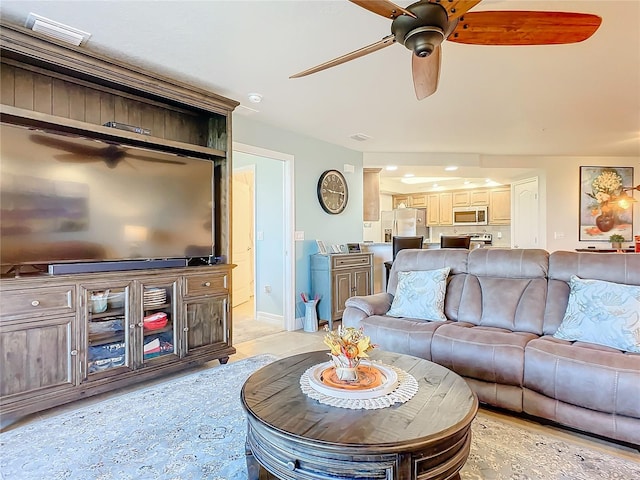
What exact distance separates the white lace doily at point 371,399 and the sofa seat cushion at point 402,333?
90 centimetres

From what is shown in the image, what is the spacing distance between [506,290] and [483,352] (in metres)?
0.68

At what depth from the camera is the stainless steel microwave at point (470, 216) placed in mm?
8419

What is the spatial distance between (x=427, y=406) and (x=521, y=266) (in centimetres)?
180

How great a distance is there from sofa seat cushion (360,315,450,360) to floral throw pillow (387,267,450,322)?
0.08 m

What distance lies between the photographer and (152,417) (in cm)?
229

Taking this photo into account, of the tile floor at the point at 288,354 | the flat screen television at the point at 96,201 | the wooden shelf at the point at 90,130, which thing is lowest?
the tile floor at the point at 288,354

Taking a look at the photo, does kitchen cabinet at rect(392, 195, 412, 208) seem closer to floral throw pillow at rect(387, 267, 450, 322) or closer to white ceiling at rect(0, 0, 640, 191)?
white ceiling at rect(0, 0, 640, 191)

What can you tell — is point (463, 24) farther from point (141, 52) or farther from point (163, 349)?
point (163, 349)

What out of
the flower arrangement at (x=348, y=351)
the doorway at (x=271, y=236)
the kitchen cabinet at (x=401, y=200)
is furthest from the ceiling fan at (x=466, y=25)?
the kitchen cabinet at (x=401, y=200)

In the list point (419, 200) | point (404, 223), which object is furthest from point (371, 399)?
point (419, 200)

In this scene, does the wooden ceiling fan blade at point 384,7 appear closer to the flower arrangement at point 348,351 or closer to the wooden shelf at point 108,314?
the flower arrangement at point 348,351

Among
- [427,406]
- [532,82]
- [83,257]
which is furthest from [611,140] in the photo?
[83,257]

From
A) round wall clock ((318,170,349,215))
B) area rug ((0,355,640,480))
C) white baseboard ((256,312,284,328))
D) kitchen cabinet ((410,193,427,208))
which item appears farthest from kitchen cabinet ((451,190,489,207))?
area rug ((0,355,640,480))

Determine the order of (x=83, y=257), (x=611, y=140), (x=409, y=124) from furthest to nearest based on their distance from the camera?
(x=611, y=140)
(x=409, y=124)
(x=83, y=257)
